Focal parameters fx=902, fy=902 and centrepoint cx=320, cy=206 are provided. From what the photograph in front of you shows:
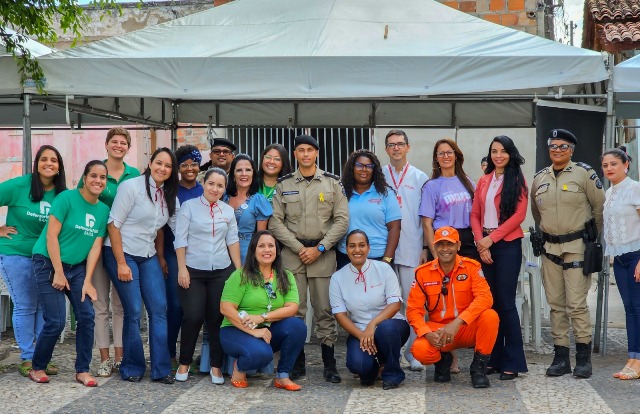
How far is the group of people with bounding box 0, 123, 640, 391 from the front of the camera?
6.92m

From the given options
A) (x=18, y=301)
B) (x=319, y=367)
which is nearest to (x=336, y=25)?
(x=319, y=367)

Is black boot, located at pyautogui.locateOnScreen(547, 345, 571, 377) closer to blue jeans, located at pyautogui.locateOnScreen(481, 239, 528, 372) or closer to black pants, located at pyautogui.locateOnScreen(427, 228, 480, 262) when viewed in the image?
blue jeans, located at pyautogui.locateOnScreen(481, 239, 528, 372)

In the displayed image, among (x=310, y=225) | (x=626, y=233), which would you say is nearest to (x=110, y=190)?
(x=310, y=225)

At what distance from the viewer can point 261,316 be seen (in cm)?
692

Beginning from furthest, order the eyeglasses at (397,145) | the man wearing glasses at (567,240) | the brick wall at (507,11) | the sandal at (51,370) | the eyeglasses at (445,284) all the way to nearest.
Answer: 1. the brick wall at (507,11)
2. the eyeglasses at (397,145)
3. the sandal at (51,370)
4. the man wearing glasses at (567,240)
5. the eyeglasses at (445,284)

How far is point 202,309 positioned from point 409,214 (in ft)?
6.38

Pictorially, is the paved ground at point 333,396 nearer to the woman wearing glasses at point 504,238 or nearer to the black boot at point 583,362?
the black boot at point 583,362

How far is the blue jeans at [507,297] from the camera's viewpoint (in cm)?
720

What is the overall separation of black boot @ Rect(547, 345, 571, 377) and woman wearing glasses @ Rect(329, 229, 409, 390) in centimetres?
123

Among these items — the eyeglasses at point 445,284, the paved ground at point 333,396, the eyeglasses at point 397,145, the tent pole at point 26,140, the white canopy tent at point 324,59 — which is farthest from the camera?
the tent pole at point 26,140

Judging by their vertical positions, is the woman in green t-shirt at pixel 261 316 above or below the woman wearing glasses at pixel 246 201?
below

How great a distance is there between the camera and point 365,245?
7098 millimetres

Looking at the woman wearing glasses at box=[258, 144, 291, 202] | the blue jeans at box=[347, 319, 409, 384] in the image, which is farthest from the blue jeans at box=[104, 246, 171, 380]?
the blue jeans at box=[347, 319, 409, 384]

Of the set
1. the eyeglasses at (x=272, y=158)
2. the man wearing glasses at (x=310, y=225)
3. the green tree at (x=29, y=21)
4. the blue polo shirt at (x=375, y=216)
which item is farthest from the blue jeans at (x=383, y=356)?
the green tree at (x=29, y=21)
